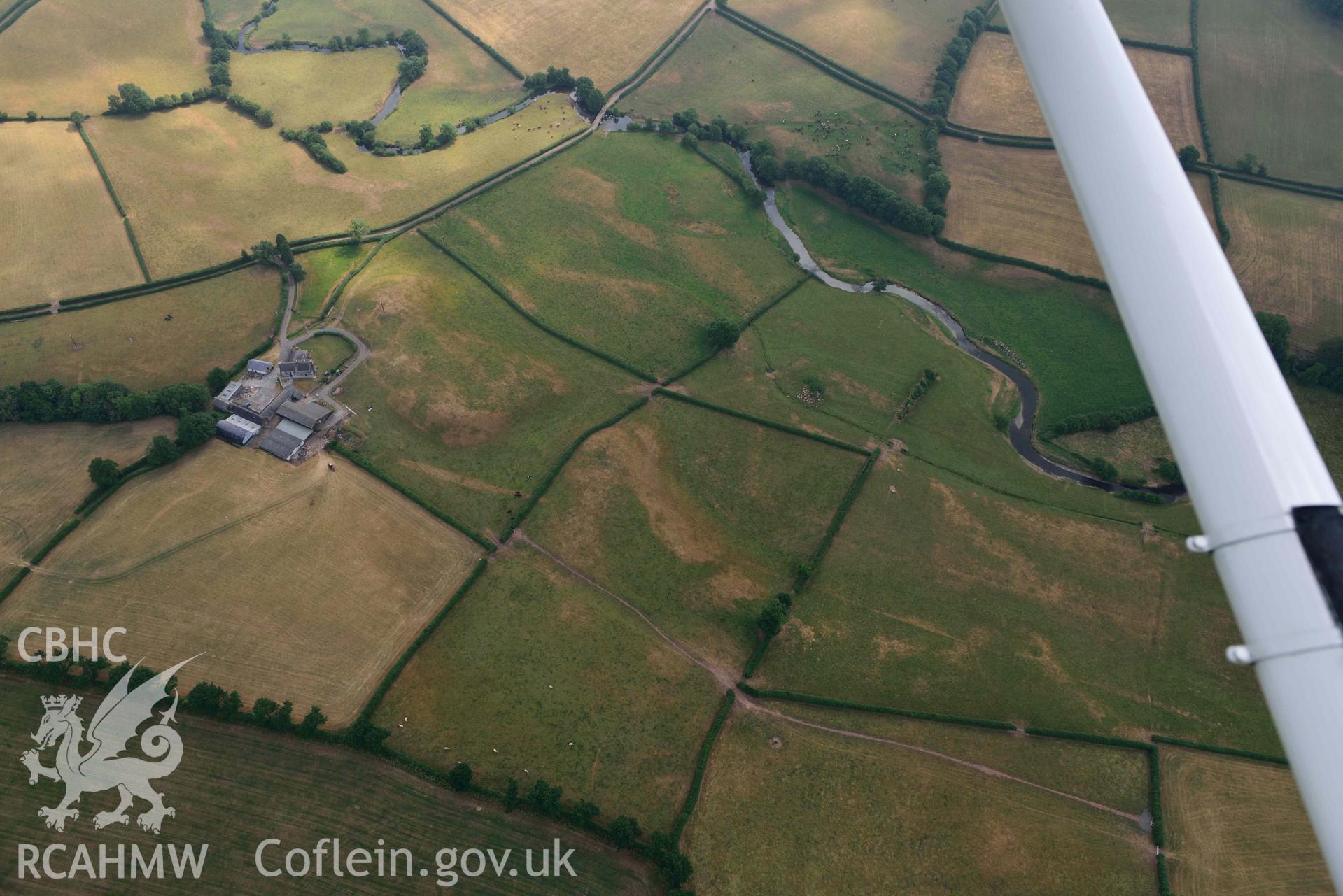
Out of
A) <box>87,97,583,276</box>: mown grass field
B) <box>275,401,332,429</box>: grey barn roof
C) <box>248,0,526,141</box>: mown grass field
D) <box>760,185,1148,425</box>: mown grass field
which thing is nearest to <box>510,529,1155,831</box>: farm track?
<box>275,401,332,429</box>: grey barn roof

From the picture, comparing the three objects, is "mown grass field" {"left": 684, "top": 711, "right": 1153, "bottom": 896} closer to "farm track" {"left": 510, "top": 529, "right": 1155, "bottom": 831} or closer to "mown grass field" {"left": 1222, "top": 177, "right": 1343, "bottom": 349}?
"farm track" {"left": 510, "top": 529, "right": 1155, "bottom": 831}

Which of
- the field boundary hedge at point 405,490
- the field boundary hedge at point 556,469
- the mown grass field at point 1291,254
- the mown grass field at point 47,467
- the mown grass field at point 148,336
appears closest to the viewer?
the mown grass field at point 47,467

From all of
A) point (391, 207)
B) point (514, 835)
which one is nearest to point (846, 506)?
point (514, 835)

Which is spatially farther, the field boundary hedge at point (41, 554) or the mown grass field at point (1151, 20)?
the mown grass field at point (1151, 20)

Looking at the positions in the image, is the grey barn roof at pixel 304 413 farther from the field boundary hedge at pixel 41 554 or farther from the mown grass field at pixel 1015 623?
the mown grass field at pixel 1015 623

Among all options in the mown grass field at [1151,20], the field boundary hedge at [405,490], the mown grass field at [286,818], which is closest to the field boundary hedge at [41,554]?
the mown grass field at [286,818]
